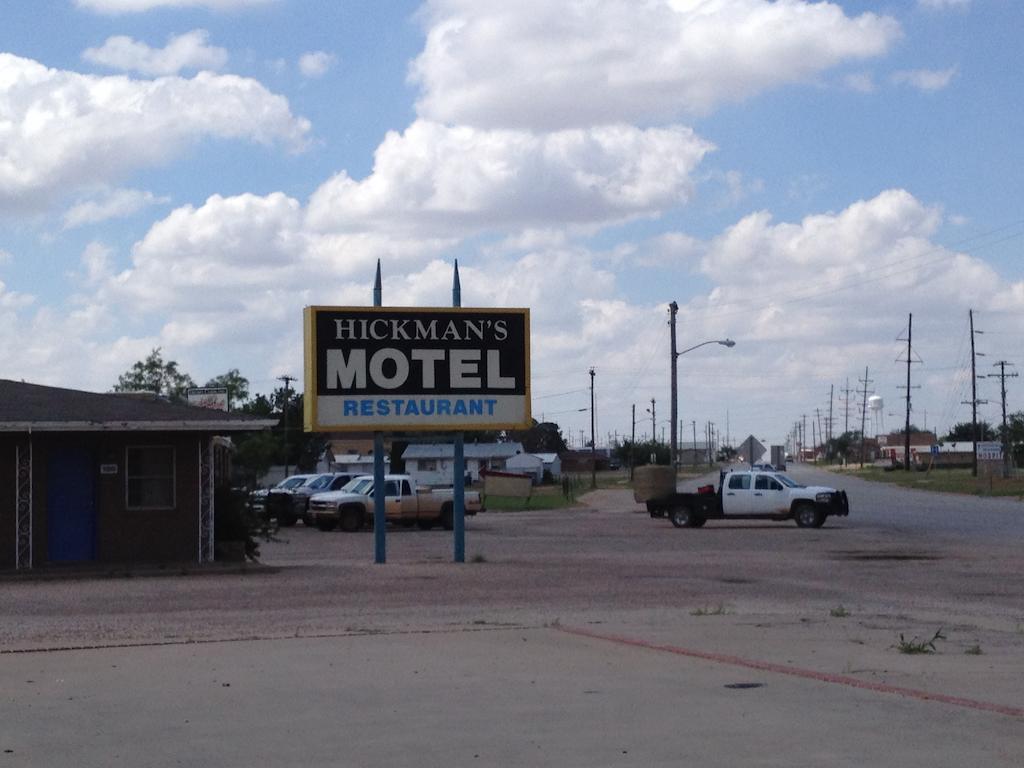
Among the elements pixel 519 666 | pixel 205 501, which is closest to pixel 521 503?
pixel 205 501

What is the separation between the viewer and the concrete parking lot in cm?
889

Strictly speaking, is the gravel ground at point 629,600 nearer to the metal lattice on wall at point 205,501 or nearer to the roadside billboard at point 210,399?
the metal lattice on wall at point 205,501

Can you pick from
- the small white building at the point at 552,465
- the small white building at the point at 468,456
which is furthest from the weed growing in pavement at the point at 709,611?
the small white building at the point at 552,465

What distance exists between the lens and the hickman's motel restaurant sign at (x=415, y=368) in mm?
26359

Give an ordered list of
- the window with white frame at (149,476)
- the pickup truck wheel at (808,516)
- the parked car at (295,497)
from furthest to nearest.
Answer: the parked car at (295,497), the pickup truck wheel at (808,516), the window with white frame at (149,476)

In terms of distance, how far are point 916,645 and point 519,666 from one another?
13.2 ft

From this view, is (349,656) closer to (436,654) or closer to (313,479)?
(436,654)

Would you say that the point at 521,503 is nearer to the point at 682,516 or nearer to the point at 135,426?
the point at 682,516

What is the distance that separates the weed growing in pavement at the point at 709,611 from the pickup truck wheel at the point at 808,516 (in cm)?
2386

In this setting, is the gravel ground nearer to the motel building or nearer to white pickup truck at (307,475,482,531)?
the motel building

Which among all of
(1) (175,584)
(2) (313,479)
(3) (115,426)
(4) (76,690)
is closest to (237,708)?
(4) (76,690)

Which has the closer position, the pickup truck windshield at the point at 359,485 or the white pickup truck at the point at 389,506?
the white pickup truck at the point at 389,506

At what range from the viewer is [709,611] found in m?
17.3

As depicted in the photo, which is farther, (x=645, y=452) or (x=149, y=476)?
(x=645, y=452)
